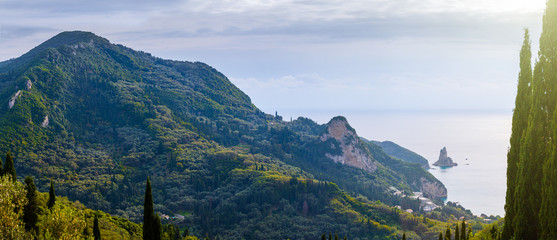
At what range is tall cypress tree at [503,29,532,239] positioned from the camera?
20.0 metres

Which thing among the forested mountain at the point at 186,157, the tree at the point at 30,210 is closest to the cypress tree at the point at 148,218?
the tree at the point at 30,210

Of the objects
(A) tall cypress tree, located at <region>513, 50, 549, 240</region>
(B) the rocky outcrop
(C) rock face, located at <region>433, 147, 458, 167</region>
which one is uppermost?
(A) tall cypress tree, located at <region>513, 50, 549, 240</region>

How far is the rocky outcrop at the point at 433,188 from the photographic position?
130500 millimetres

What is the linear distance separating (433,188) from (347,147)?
32046 millimetres

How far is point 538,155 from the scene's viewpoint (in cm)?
1845

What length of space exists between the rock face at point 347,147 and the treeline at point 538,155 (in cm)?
11739

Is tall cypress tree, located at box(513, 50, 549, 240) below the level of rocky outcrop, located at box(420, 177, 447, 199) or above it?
above

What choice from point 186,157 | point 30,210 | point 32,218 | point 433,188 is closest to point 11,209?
point 30,210

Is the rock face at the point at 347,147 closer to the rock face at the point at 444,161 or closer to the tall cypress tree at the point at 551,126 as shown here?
the rock face at the point at 444,161

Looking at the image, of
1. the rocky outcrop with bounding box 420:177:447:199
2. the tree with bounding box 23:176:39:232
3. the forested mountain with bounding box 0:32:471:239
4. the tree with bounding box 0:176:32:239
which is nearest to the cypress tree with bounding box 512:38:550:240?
the tree with bounding box 0:176:32:239

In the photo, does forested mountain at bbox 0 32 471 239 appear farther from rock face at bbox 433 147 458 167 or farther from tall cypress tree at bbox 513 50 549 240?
tall cypress tree at bbox 513 50 549 240

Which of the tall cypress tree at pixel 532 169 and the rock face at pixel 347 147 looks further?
the rock face at pixel 347 147

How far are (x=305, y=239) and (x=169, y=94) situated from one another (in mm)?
115723

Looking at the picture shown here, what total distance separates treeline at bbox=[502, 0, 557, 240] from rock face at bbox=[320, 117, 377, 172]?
117 metres
